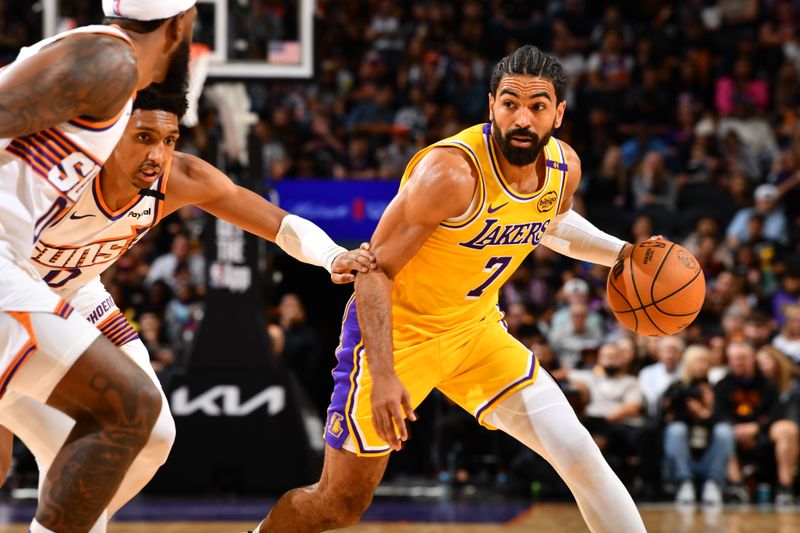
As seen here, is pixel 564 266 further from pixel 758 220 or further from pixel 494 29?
pixel 494 29

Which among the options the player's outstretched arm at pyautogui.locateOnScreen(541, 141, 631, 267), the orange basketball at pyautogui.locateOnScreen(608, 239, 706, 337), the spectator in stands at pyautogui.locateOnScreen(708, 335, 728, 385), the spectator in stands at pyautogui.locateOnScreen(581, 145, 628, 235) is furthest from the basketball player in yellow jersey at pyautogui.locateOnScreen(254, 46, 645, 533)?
the spectator in stands at pyautogui.locateOnScreen(581, 145, 628, 235)

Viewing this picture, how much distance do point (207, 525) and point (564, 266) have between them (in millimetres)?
5472

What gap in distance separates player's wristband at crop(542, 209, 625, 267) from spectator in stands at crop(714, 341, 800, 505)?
182 inches

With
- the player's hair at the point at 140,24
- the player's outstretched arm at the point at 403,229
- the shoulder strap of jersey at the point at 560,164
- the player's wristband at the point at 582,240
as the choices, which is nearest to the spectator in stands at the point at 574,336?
the player's wristband at the point at 582,240

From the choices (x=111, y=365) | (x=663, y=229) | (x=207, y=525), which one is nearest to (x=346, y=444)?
(x=111, y=365)

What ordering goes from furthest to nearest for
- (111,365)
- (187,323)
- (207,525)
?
1. (187,323)
2. (207,525)
3. (111,365)

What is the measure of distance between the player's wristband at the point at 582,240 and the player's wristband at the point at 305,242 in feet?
3.73

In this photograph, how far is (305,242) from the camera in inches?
174

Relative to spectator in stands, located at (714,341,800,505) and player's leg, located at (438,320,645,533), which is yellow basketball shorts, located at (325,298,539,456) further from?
spectator in stands, located at (714,341,800,505)

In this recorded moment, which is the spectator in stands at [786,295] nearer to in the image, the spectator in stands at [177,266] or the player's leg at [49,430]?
the spectator in stands at [177,266]

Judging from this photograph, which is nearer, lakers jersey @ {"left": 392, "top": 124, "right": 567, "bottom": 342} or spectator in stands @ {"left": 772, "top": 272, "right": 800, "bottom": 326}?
lakers jersey @ {"left": 392, "top": 124, "right": 567, "bottom": 342}

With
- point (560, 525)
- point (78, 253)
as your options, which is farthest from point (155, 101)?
point (560, 525)

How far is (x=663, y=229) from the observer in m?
12.3

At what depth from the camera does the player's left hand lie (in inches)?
169
